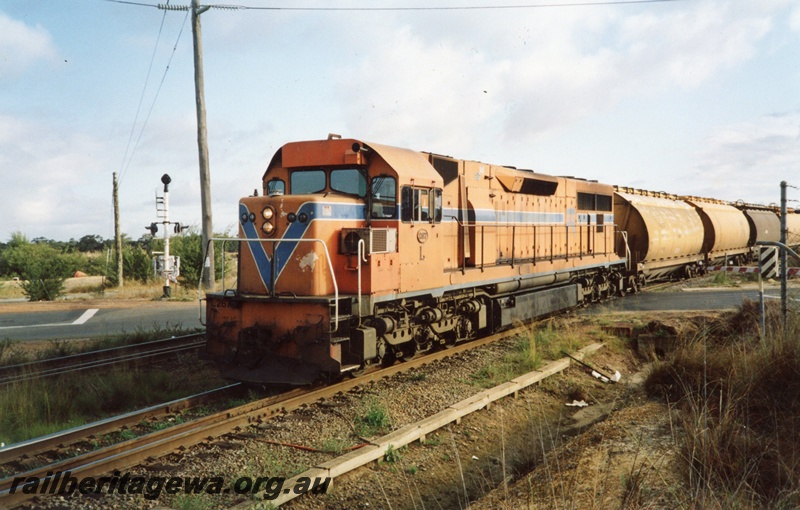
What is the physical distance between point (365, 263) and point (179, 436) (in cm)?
345

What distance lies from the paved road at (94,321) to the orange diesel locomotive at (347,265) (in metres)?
5.96

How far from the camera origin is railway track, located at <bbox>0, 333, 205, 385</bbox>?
30.1 ft

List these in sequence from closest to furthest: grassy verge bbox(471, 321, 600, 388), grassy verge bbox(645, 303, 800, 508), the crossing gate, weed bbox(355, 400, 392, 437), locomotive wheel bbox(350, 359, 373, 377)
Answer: grassy verge bbox(645, 303, 800, 508) < weed bbox(355, 400, 392, 437) < locomotive wheel bbox(350, 359, 373, 377) < grassy verge bbox(471, 321, 600, 388) < the crossing gate

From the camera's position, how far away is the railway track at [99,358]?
917cm

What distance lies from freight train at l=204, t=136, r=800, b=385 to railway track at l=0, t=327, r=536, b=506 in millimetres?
287

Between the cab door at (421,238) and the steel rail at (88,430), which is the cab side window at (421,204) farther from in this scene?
the steel rail at (88,430)

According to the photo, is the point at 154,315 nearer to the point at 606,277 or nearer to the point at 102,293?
the point at 102,293

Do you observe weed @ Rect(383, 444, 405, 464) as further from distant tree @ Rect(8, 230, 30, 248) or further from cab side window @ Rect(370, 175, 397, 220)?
distant tree @ Rect(8, 230, 30, 248)

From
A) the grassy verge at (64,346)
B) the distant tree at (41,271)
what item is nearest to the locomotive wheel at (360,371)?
the grassy verge at (64,346)

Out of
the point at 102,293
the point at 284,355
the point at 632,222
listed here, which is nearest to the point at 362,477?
the point at 284,355

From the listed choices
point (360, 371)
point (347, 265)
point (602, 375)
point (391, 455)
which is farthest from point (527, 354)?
point (391, 455)

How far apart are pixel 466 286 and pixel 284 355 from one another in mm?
4117

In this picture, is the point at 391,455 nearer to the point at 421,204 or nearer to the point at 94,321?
the point at 421,204

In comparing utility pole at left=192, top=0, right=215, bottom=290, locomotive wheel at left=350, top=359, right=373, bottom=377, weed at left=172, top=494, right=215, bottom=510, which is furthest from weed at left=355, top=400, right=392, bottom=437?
utility pole at left=192, top=0, right=215, bottom=290
